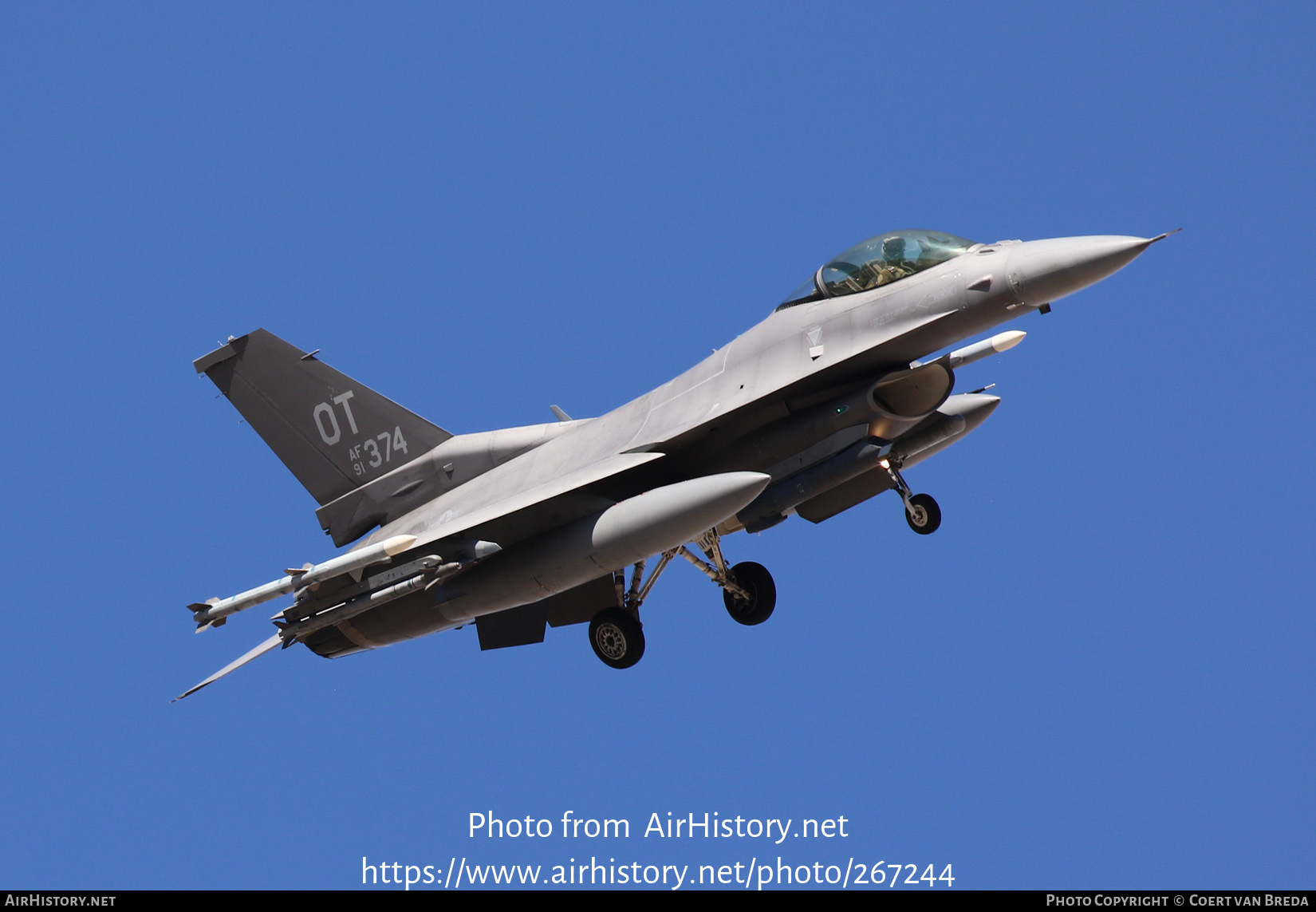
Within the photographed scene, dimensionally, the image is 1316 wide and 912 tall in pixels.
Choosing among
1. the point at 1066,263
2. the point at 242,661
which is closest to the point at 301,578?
the point at 242,661

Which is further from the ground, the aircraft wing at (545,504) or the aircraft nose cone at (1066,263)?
the aircraft nose cone at (1066,263)

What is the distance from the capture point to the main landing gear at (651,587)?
54.9ft

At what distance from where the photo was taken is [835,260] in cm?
1564

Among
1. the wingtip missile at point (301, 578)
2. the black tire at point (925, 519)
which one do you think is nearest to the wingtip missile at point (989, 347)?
the black tire at point (925, 519)

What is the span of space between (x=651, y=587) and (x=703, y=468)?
173 cm

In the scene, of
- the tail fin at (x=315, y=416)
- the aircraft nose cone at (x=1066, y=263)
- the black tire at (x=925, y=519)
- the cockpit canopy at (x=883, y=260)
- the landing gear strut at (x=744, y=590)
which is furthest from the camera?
the tail fin at (x=315, y=416)

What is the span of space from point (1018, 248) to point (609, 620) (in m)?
6.06

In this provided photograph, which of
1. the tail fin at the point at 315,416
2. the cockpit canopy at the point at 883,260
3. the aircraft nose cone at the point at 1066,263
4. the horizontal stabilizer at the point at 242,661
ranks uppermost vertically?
the tail fin at the point at 315,416

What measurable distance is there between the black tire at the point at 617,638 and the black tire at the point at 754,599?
3.94 feet

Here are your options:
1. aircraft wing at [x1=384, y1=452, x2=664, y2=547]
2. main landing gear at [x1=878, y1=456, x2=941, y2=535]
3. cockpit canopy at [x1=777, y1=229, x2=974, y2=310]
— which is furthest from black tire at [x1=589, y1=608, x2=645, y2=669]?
cockpit canopy at [x1=777, y1=229, x2=974, y2=310]

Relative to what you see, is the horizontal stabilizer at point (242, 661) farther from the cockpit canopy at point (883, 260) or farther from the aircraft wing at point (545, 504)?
the cockpit canopy at point (883, 260)

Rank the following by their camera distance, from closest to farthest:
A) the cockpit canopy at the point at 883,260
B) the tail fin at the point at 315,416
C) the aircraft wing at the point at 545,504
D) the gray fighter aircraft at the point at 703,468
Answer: the gray fighter aircraft at the point at 703,468 → the cockpit canopy at the point at 883,260 → the aircraft wing at the point at 545,504 → the tail fin at the point at 315,416

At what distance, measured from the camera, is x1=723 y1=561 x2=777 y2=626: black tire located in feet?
56.6

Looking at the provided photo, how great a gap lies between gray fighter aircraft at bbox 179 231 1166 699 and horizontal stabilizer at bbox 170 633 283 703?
31 millimetres
